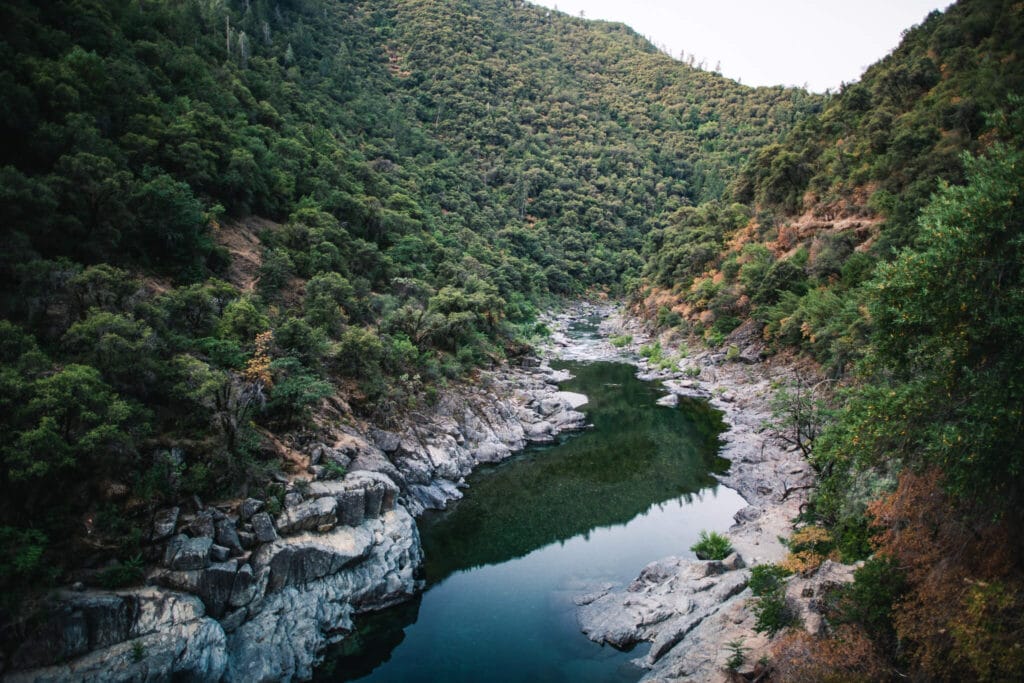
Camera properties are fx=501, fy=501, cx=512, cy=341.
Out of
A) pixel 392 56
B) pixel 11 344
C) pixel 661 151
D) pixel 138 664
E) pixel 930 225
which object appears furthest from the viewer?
pixel 661 151

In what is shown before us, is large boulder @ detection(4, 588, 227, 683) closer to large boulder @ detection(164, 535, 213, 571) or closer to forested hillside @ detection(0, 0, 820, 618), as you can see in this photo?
large boulder @ detection(164, 535, 213, 571)

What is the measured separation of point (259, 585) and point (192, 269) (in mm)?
18441

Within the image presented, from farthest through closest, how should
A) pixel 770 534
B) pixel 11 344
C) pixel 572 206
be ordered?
pixel 572 206, pixel 770 534, pixel 11 344

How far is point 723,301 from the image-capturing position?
164ft

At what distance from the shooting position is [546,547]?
22672mm

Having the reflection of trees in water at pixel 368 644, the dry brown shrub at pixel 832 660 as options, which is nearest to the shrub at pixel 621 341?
the reflection of trees in water at pixel 368 644

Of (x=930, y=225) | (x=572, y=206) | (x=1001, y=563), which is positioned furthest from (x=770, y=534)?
(x=572, y=206)

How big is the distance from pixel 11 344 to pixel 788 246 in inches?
2172

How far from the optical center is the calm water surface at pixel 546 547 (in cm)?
1570

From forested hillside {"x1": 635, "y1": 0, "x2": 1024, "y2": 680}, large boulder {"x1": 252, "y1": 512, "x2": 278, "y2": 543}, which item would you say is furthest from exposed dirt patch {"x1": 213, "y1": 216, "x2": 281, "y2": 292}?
forested hillside {"x1": 635, "y1": 0, "x2": 1024, "y2": 680}

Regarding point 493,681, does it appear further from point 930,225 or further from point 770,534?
point 930,225

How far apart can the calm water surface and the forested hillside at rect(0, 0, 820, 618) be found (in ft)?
23.2

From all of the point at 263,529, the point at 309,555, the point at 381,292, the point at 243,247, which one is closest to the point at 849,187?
the point at 381,292

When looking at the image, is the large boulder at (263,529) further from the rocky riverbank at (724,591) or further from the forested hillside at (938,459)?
the forested hillside at (938,459)
